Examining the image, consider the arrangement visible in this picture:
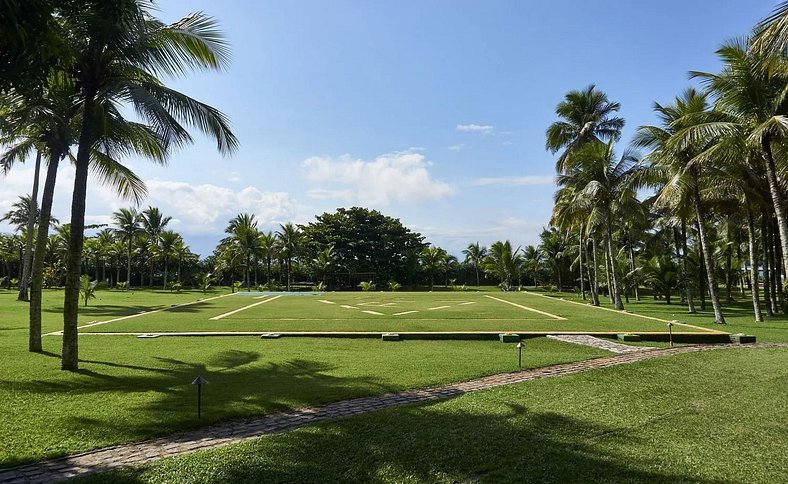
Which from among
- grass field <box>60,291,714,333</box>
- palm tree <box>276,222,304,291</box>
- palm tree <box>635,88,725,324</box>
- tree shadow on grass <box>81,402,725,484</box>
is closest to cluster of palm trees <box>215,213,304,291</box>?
palm tree <box>276,222,304,291</box>

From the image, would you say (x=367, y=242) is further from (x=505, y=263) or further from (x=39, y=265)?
(x=39, y=265)

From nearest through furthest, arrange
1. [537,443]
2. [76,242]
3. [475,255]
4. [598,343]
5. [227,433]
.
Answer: [537,443]
[227,433]
[76,242]
[598,343]
[475,255]

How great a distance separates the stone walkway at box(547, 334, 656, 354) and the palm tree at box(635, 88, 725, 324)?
22.0ft

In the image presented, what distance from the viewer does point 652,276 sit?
92.0 ft

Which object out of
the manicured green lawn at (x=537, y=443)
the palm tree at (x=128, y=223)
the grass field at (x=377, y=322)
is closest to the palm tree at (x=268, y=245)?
the palm tree at (x=128, y=223)

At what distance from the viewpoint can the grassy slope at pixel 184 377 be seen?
5.25m

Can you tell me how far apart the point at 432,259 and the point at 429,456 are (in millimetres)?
47784

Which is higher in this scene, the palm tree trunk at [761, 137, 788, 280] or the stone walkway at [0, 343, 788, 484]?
the palm tree trunk at [761, 137, 788, 280]

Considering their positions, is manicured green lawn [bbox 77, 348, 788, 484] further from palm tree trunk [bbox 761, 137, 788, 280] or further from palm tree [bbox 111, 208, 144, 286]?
palm tree [bbox 111, 208, 144, 286]

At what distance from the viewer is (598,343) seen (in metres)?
11.6

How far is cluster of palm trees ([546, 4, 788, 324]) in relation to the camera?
42.1 ft

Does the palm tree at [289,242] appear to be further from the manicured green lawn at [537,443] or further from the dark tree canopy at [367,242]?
the manicured green lawn at [537,443]

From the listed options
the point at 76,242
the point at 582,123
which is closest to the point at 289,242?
the point at 582,123

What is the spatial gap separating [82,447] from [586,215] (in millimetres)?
23821
